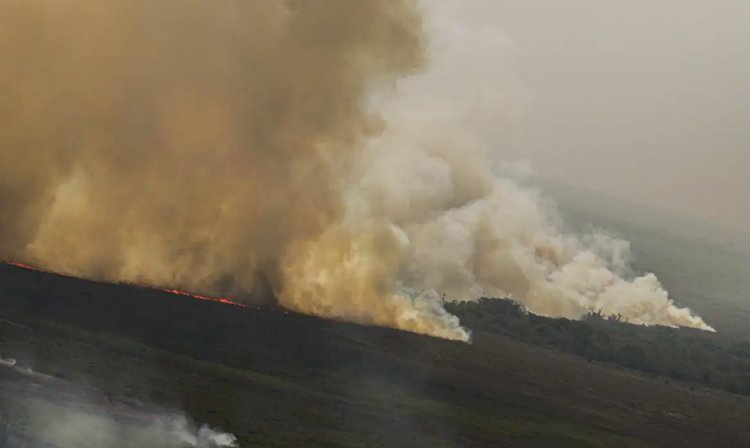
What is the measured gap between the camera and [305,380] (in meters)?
81.8

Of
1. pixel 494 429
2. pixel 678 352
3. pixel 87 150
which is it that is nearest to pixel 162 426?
pixel 494 429

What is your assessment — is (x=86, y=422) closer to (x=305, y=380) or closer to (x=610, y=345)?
(x=305, y=380)

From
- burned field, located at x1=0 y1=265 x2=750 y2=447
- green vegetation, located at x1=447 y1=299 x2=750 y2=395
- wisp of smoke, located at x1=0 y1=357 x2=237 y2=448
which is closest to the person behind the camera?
wisp of smoke, located at x1=0 y1=357 x2=237 y2=448

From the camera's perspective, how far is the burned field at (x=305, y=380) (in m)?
66.0

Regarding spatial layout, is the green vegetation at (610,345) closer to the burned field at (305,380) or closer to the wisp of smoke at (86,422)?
the burned field at (305,380)

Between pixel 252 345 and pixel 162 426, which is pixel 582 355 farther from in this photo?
pixel 162 426

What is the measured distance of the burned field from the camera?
66000 mm

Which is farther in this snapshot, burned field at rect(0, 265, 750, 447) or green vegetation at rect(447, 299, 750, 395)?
green vegetation at rect(447, 299, 750, 395)

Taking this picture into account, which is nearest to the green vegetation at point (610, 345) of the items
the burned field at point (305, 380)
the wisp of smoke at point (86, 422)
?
the burned field at point (305, 380)

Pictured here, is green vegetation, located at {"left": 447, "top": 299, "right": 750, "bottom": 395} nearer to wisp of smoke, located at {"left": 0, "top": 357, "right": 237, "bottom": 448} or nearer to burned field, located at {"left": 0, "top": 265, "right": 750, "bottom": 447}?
burned field, located at {"left": 0, "top": 265, "right": 750, "bottom": 447}

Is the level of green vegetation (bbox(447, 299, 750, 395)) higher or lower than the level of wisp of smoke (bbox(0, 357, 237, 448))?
higher

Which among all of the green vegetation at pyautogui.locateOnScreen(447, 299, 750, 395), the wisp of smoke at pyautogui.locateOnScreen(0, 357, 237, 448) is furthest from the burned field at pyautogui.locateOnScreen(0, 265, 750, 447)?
the green vegetation at pyautogui.locateOnScreen(447, 299, 750, 395)

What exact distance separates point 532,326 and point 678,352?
29.4 meters

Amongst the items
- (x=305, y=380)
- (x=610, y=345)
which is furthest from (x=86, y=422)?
(x=610, y=345)
